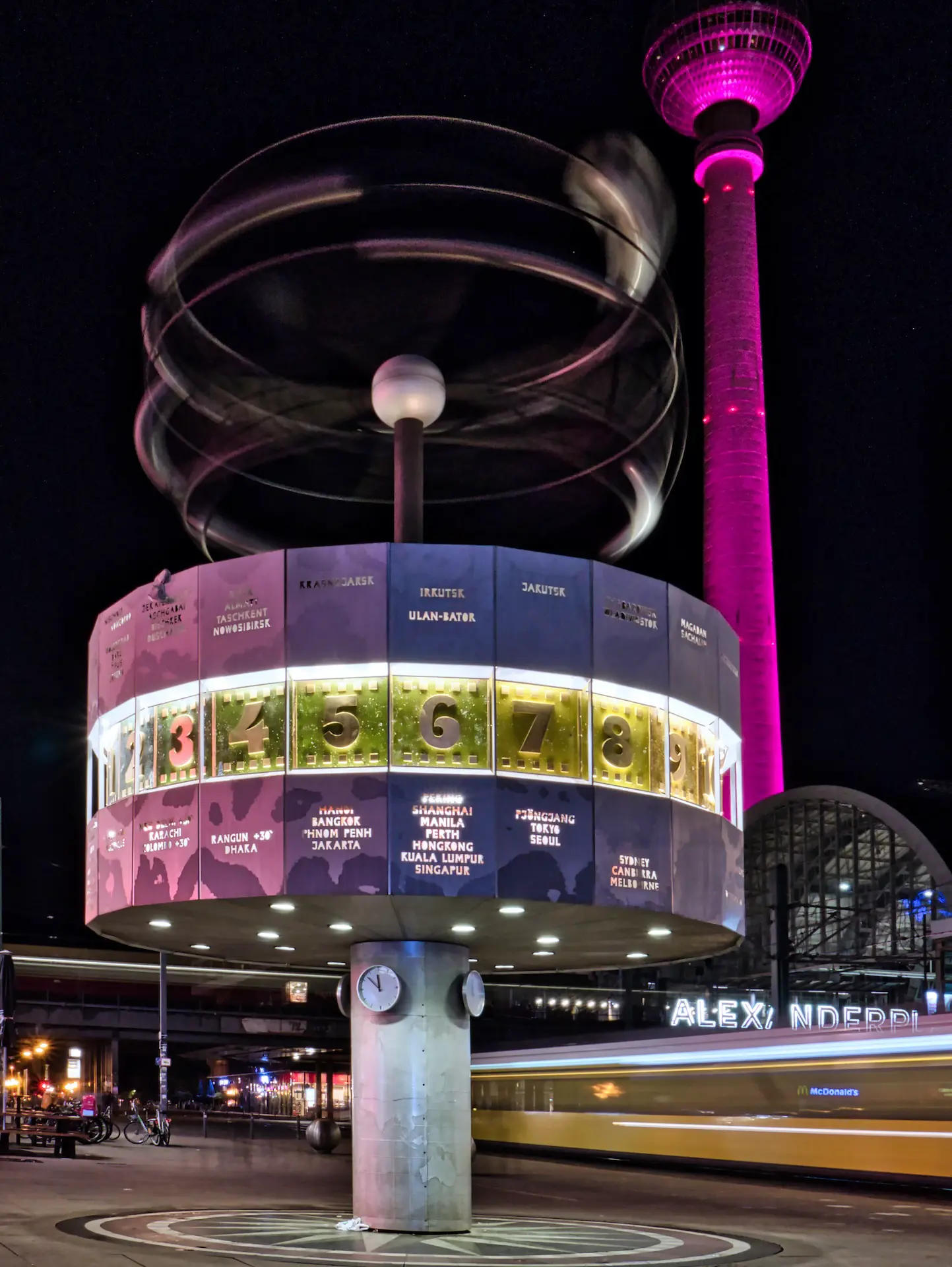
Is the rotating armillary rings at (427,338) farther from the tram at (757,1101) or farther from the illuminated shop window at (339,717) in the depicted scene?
the tram at (757,1101)

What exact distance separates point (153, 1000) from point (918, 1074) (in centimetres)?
6657

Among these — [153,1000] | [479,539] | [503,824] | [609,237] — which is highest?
[609,237]

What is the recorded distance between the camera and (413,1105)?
22.8m

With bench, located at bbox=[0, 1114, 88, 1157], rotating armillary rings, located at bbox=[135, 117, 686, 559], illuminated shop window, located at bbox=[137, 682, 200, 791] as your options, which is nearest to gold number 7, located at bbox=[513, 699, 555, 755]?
illuminated shop window, located at bbox=[137, 682, 200, 791]

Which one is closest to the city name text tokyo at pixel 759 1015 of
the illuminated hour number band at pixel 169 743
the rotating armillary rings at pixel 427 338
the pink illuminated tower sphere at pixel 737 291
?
the rotating armillary rings at pixel 427 338

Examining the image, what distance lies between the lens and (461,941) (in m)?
24.2

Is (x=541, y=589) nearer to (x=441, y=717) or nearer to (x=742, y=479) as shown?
(x=441, y=717)

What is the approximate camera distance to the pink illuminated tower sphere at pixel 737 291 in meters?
129

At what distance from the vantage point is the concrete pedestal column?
22.6 meters

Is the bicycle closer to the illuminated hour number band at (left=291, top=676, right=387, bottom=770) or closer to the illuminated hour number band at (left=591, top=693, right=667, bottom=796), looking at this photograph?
the illuminated hour number band at (left=291, top=676, right=387, bottom=770)

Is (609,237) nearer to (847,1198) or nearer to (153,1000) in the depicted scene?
(847,1198)

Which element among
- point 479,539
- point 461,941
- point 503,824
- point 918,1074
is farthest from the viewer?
point 918,1074

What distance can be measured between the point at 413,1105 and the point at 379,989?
1.79 m

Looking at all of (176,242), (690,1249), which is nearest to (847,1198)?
(690,1249)
